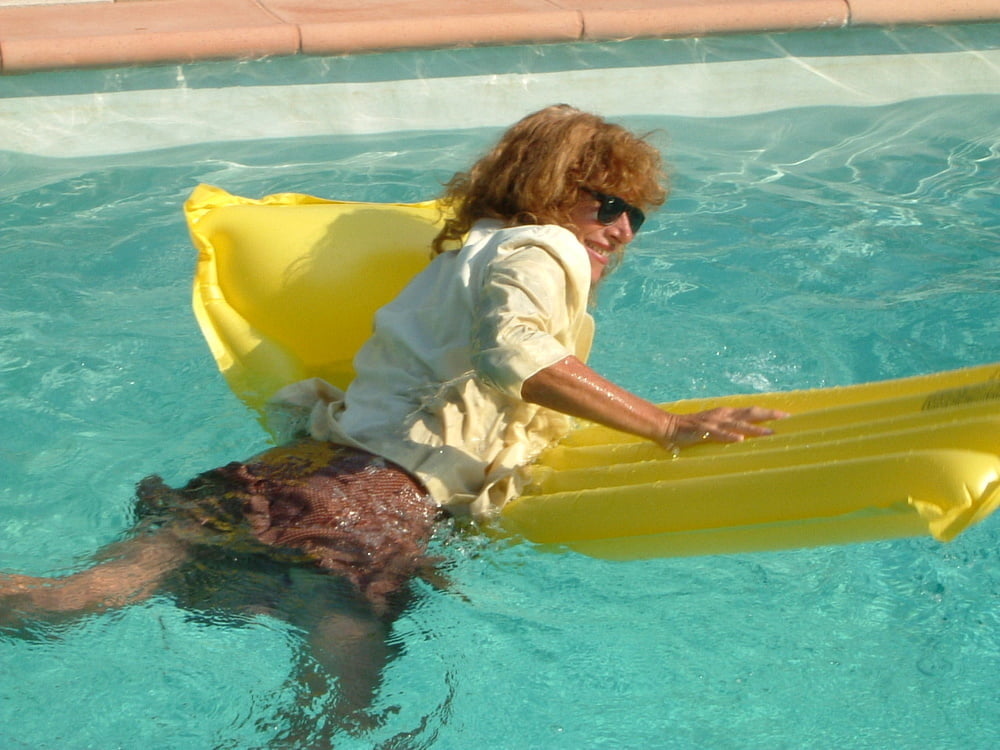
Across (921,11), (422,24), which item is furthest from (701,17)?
(422,24)

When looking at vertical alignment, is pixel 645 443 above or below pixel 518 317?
below

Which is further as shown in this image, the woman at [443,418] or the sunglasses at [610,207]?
the sunglasses at [610,207]

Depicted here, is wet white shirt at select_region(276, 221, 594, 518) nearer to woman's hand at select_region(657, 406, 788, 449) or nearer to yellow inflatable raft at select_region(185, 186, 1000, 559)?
yellow inflatable raft at select_region(185, 186, 1000, 559)

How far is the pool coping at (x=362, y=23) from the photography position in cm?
568

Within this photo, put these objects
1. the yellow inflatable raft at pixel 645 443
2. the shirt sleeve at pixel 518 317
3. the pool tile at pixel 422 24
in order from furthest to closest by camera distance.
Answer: the pool tile at pixel 422 24 → the shirt sleeve at pixel 518 317 → the yellow inflatable raft at pixel 645 443

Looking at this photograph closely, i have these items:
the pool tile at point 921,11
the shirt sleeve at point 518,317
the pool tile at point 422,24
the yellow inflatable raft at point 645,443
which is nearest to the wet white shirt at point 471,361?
the shirt sleeve at point 518,317

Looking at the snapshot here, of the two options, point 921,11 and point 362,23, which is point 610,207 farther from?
point 921,11

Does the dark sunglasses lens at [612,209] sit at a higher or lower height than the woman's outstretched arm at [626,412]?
higher

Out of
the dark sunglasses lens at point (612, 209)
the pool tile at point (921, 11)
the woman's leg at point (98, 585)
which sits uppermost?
the dark sunglasses lens at point (612, 209)

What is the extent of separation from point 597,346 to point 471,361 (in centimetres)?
167

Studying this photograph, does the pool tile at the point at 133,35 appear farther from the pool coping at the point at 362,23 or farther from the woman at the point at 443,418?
the woman at the point at 443,418

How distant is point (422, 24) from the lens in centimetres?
592

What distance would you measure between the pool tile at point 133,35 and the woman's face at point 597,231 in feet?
10.9

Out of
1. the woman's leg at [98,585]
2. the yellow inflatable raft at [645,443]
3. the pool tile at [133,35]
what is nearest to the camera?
the yellow inflatable raft at [645,443]
